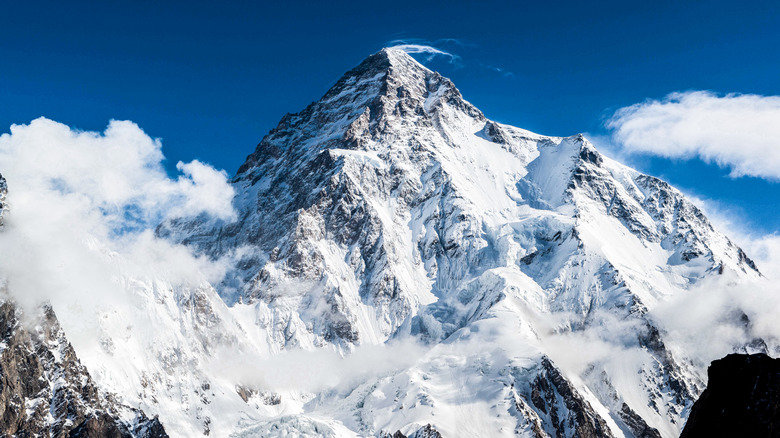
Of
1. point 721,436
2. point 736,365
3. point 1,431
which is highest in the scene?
point 1,431

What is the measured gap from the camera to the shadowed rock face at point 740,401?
4388cm

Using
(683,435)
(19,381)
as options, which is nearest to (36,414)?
(19,381)

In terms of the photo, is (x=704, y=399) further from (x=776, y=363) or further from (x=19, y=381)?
(x=19, y=381)

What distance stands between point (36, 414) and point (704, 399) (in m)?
203

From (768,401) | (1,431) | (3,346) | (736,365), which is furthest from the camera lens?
(3,346)

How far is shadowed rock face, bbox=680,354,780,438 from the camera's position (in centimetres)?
4388

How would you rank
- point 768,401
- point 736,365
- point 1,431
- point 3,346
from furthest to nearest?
point 3,346 → point 1,431 → point 736,365 → point 768,401

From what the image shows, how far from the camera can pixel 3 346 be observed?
198 meters

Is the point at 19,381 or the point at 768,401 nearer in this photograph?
the point at 768,401

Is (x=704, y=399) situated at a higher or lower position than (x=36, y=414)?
lower

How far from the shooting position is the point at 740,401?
45.8m

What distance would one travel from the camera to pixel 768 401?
44.2m

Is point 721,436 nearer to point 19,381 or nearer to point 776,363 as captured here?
point 776,363

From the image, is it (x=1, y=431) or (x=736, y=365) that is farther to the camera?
(x=1, y=431)
